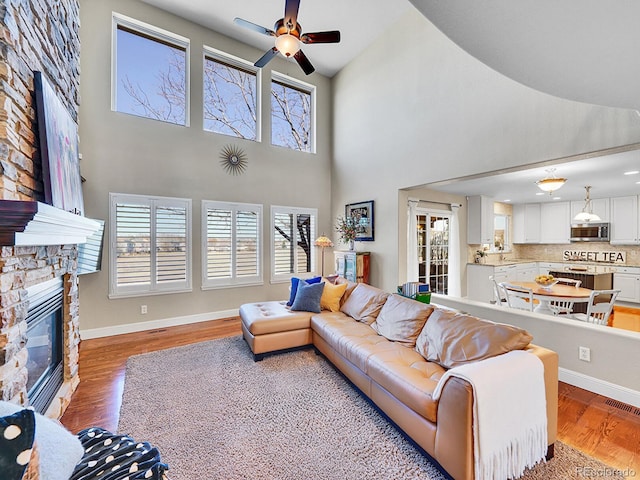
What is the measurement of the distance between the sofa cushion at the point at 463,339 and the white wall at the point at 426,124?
203cm

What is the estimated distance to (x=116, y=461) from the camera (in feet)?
3.76

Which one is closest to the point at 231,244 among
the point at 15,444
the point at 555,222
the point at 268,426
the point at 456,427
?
the point at 268,426

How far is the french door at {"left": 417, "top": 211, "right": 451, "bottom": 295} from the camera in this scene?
5016 mm

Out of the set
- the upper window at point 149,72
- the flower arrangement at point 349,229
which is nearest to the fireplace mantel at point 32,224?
the upper window at point 149,72

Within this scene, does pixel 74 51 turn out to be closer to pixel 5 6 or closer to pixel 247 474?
→ pixel 5 6

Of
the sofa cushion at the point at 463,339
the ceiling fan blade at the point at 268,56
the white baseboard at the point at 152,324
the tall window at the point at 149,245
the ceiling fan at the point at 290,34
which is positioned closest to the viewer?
the sofa cushion at the point at 463,339

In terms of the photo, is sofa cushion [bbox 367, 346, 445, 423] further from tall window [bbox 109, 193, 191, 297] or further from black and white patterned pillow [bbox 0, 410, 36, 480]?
tall window [bbox 109, 193, 191, 297]

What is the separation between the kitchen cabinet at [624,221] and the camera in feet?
17.1

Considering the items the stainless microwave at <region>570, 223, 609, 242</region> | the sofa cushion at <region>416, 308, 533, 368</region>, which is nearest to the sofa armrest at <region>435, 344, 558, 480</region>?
the sofa cushion at <region>416, 308, 533, 368</region>

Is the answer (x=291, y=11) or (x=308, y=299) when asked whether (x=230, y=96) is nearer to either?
(x=291, y=11)

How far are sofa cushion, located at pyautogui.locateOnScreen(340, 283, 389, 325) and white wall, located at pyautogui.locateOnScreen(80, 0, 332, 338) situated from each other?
2381 millimetres

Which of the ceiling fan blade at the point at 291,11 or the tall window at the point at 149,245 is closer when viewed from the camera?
the ceiling fan blade at the point at 291,11

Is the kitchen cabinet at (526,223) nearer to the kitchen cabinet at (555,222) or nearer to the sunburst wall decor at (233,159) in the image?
the kitchen cabinet at (555,222)

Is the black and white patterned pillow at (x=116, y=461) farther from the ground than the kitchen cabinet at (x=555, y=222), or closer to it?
closer to it
